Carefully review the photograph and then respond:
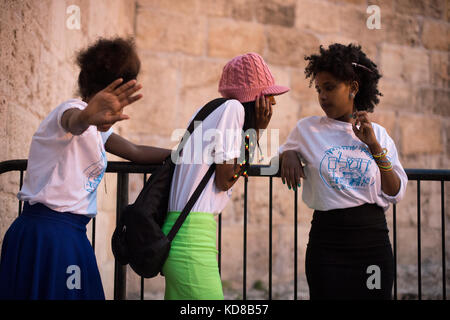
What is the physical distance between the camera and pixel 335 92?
6.89 ft

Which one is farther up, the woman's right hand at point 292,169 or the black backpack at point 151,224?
the woman's right hand at point 292,169

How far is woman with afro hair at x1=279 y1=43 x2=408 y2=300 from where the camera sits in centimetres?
194

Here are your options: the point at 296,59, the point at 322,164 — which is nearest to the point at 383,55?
the point at 296,59

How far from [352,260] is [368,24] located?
3.37m

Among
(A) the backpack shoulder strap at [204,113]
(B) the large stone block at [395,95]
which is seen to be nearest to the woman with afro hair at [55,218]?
(A) the backpack shoulder strap at [204,113]

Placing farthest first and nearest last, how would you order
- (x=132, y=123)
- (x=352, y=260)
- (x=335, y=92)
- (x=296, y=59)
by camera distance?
(x=296, y=59)
(x=132, y=123)
(x=335, y=92)
(x=352, y=260)

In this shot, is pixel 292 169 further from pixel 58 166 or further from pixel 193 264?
pixel 58 166

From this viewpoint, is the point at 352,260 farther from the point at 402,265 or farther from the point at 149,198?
the point at 402,265

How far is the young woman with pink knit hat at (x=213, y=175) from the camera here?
1490mm

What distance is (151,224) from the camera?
1.50m

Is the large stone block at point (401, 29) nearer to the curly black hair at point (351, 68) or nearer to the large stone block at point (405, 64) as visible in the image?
the large stone block at point (405, 64)

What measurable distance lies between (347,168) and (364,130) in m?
0.18

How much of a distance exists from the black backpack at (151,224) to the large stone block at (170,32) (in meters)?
2.60

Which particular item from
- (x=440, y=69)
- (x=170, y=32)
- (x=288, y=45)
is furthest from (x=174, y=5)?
(x=440, y=69)
